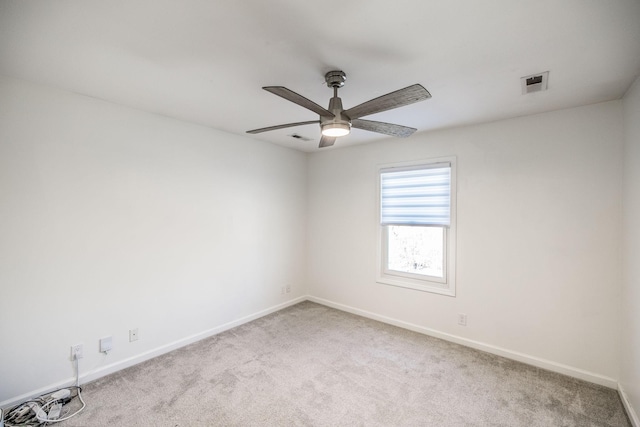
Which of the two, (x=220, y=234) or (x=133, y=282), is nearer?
(x=133, y=282)

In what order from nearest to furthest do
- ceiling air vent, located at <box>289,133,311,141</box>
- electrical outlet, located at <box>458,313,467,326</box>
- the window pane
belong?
1. electrical outlet, located at <box>458,313,467,326</box>
2. the window pane
3. ceiling air vent, located at <box>289,133,311,141</box>

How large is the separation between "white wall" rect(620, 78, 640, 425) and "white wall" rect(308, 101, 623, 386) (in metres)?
0.14

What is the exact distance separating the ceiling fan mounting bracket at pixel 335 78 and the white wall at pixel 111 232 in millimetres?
1913

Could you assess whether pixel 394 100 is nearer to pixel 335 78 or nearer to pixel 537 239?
pixel 335 78

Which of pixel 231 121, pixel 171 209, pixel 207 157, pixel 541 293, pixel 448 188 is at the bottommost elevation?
pixel 541 293

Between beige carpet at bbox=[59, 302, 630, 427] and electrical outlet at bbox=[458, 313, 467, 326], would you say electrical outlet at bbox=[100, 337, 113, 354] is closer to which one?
beige carpet at bbox=[59, 302, 630, 427]

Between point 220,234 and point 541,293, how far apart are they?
3520 millimetres

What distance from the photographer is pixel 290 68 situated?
1.95m

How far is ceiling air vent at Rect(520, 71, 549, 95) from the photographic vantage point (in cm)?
201

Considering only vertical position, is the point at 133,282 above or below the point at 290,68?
below

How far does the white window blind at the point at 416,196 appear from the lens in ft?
11.0

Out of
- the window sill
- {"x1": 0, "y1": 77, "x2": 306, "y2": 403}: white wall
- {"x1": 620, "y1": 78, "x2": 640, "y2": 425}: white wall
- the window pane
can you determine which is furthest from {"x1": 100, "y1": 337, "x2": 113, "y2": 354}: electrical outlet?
{"x1": 620, "y1": 78, "x2": 640, "y2": 425}: white wall

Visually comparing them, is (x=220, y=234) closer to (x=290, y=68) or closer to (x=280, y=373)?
(x=280, y=373)

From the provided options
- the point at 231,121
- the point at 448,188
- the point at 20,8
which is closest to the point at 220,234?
the point at 231,121
